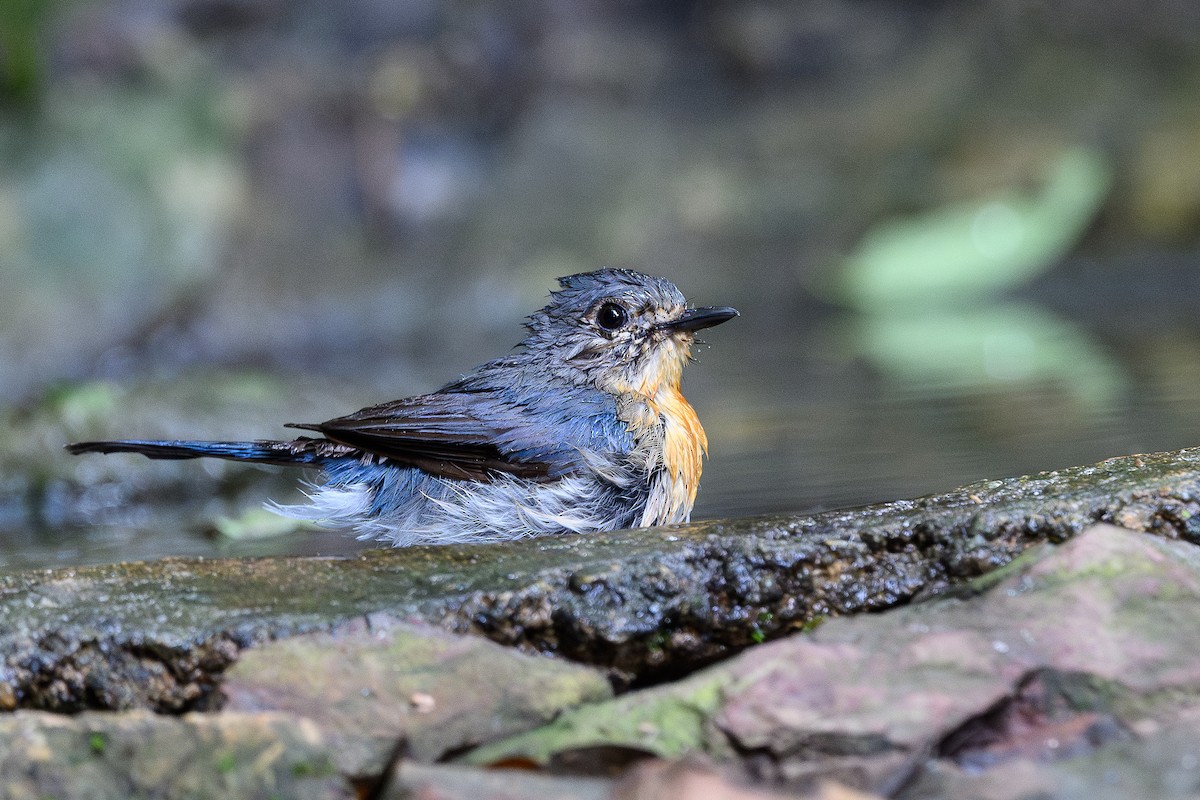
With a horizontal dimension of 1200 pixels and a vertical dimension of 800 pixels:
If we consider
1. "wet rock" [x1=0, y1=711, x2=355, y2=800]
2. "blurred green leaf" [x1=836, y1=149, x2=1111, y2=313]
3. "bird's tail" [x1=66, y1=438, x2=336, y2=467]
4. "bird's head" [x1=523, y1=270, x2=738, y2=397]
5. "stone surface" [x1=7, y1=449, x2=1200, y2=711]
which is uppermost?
"blurred green leaf" [x1=836, y1=149, x2=1111, y2=313]

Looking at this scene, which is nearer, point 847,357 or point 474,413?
point 474,413

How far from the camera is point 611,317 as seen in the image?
3.86 metres

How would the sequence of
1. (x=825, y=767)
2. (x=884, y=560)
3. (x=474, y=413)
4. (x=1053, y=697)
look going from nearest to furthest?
(x=825, y=767) < (x=1053, y=697) < (x=884, y=560) < (x=474, y=413)

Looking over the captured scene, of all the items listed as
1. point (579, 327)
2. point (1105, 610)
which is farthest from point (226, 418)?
point (1105, 610)

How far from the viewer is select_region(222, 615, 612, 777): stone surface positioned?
2107mm

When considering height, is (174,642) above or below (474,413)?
below

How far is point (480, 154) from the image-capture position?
41.1 feet

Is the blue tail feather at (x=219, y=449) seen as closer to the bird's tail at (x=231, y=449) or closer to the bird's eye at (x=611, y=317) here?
the bird's tail at (x=231, y=449)

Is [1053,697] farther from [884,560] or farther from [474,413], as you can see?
[474,413]

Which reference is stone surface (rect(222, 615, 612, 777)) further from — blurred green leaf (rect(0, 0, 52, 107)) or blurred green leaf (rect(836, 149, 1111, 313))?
blurred green leaf (rect(0, 0, 52, 107))

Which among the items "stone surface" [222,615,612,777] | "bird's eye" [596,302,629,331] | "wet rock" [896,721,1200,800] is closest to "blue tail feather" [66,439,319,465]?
"bird's eye" [596,302,629,331]

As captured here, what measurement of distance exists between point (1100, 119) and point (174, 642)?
441 inches

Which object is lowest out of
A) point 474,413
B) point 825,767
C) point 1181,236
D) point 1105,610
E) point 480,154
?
point 825,767

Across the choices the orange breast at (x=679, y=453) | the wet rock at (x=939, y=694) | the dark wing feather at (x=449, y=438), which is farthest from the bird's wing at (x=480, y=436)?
the wet rock at (x=939, y=694)
